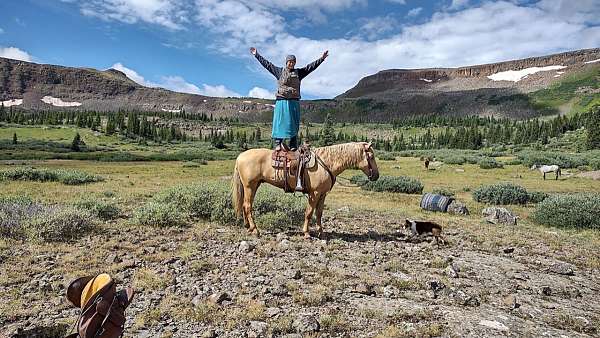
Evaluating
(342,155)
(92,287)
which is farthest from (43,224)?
(92,287)

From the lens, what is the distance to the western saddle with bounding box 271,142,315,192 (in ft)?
30.5

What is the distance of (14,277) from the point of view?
620 centimetres

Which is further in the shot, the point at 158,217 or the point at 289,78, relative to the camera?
the point at 158,217

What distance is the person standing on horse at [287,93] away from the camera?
9453mm

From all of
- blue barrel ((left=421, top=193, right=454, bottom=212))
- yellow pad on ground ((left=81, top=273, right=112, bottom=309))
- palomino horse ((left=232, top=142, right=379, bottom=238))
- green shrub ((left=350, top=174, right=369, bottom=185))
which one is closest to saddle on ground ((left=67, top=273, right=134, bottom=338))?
yellow pad on ground ((left=81, top=273, right=112, bottom=309))

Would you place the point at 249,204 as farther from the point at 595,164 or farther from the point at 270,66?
the point at 595,164

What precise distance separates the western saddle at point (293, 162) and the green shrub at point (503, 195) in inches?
527

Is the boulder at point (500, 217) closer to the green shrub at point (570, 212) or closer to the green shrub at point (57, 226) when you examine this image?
the green shrub at point (570, 212)

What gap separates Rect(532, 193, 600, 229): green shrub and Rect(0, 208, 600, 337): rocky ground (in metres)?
5.25

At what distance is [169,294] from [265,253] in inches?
97.5

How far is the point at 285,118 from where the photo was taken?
31.2 ft

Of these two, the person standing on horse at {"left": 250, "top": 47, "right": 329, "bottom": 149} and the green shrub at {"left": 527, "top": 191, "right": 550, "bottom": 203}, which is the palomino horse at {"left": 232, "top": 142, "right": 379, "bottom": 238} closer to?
the person standing on horse at {"left": 250, "top": 47, "right": 329, "bottom": 149}

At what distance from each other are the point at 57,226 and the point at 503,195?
18569mm

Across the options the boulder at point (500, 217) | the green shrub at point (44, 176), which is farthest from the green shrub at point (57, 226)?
the green shrub at point (44, 176)
